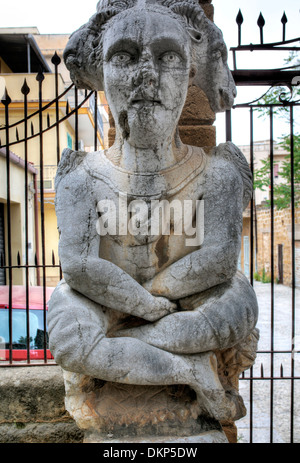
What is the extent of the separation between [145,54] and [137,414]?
1.42 meters

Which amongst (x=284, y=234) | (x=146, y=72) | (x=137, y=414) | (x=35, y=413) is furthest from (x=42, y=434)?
(x=284, y=234)

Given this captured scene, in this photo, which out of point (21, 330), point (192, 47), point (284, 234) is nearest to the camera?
point (192, 47)

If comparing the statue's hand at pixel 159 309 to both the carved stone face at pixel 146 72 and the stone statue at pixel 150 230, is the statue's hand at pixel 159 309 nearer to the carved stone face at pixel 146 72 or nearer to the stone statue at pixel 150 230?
the stone statue at pixel 150 230

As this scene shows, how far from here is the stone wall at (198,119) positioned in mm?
2500

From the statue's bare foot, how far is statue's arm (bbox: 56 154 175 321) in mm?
235

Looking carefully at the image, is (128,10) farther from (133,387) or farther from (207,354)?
(133,387)

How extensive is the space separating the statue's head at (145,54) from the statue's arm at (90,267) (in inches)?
13.7

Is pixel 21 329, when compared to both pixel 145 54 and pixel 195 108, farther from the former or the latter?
pixel 145 54

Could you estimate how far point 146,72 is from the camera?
1.58m

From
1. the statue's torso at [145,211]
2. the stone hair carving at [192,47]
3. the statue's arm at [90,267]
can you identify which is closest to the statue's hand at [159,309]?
the statue's arm at [90,267]

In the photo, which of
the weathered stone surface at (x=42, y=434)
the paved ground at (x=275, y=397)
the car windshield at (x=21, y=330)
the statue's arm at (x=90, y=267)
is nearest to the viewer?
the statue's arm at (x=90, y=267)

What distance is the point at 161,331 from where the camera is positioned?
1550 millimetres
